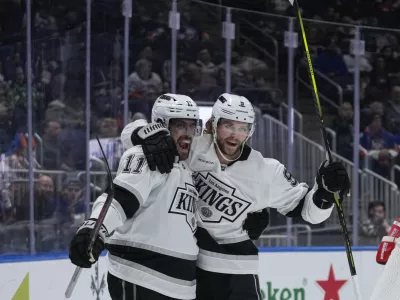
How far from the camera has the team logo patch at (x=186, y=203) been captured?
2.85m

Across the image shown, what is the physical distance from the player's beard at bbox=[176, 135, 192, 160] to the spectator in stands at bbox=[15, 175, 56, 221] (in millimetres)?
1606

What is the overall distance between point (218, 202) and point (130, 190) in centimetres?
42

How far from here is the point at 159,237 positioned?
2.85 meters

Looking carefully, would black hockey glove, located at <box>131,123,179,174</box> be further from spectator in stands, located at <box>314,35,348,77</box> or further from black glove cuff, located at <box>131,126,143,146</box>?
spectator in stands, located at <box>314,35,348,77</box>

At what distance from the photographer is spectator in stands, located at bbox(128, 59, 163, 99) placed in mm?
4922

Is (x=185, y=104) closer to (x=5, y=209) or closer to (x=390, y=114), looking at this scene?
(x=5, y=209)

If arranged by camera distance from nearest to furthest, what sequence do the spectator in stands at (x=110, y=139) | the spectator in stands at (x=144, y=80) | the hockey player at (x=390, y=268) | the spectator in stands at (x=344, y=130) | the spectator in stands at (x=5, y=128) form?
1. the hockey player at (x=390, y=268)
2. the spectator in stands at (x=5, y=128)
3. the spectator in stands at (x=110, y=139)
4. the spectator in stands at (x=144, y=80)
5. the spectator in stands at (x=344, y=130)

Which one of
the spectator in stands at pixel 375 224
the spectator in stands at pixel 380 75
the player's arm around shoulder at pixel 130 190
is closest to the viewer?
the player's arm around shoulder at pixel 130 190

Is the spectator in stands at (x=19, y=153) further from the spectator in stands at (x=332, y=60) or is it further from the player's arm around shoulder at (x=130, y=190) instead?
the spectator in stands at (x=332, y=60)

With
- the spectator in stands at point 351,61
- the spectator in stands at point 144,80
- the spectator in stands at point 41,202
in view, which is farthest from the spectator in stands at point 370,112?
the spectator in stands at point 41,202

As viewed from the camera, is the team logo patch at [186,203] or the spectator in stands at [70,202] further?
the spectator in stands at [70,202]

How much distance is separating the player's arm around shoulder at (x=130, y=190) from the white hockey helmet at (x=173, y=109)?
0.68 feet

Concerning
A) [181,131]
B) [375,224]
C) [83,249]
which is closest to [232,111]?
[181,131]

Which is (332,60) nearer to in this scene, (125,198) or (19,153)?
(19,153)
